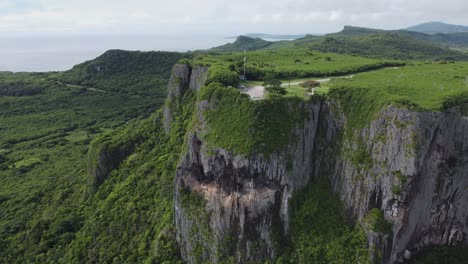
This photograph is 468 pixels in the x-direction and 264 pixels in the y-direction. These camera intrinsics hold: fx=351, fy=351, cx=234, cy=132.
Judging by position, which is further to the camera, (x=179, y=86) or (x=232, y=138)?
(x=179, y=86)

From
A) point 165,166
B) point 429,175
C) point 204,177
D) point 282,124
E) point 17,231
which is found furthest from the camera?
point 17,231

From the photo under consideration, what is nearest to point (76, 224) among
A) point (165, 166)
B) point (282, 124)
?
point (165, 166)

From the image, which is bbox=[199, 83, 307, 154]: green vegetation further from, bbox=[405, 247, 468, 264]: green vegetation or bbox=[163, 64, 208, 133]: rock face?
bbox=[405, 247, 468, 264]: green vegetation

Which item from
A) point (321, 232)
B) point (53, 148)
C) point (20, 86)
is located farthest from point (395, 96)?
point (20, 86)

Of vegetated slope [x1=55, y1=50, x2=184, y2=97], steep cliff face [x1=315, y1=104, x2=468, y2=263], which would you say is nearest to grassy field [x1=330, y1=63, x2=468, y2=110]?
steep cliff face [x1=315, y1=104, x2=468, y2=263]

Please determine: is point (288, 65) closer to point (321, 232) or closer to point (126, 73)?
point (321, 232)

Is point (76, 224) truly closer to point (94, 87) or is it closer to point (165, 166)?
point (165, 166)
